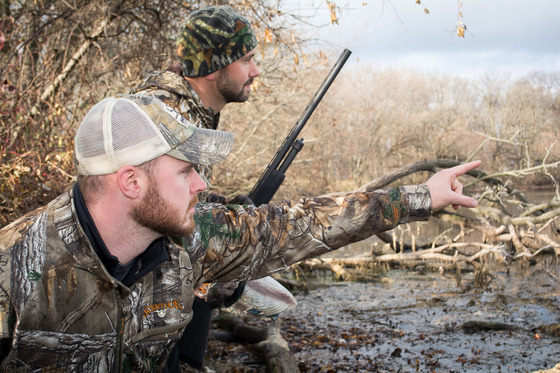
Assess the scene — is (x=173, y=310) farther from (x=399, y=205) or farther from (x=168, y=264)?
(x=399, y=205)

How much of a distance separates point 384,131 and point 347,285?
18153 mm

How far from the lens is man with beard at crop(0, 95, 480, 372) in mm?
1795

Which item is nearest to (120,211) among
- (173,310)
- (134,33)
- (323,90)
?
(173,310)

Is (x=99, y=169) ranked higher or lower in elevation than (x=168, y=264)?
higher

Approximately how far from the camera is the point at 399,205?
2.37 meters

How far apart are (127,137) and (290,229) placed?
83 centimetres

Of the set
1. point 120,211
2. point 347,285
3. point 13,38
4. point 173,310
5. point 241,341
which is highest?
point 13,38

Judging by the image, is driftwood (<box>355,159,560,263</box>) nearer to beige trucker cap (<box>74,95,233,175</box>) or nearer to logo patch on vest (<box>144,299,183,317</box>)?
logo patch on vest (<box>144,299,183,317</box>)

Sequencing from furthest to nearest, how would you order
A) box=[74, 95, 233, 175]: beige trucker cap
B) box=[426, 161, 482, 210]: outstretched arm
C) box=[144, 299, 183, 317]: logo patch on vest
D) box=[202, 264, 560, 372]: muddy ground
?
1. box=[202, 264, 560, 372]: muddy ground
2. box=[426, 161, 482, 210]: outstretched arm
3. box=[144, 299, 183, 317]: logo patch on vest
4. box=[74, 95, 233, 175]: beige trucker cap

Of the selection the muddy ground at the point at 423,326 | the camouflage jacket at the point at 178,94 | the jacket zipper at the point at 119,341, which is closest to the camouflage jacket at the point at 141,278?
the jacket zipper at the point at 119,341

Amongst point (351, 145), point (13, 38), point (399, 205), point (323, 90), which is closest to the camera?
point (399, 205)

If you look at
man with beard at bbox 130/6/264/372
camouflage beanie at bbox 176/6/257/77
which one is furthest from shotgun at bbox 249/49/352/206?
camouflage beanie at bbox 176/6/257/77

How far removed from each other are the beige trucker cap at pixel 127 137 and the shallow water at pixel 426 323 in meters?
4.64

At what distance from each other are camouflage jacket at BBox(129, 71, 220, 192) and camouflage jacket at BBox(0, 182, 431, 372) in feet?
3.15
